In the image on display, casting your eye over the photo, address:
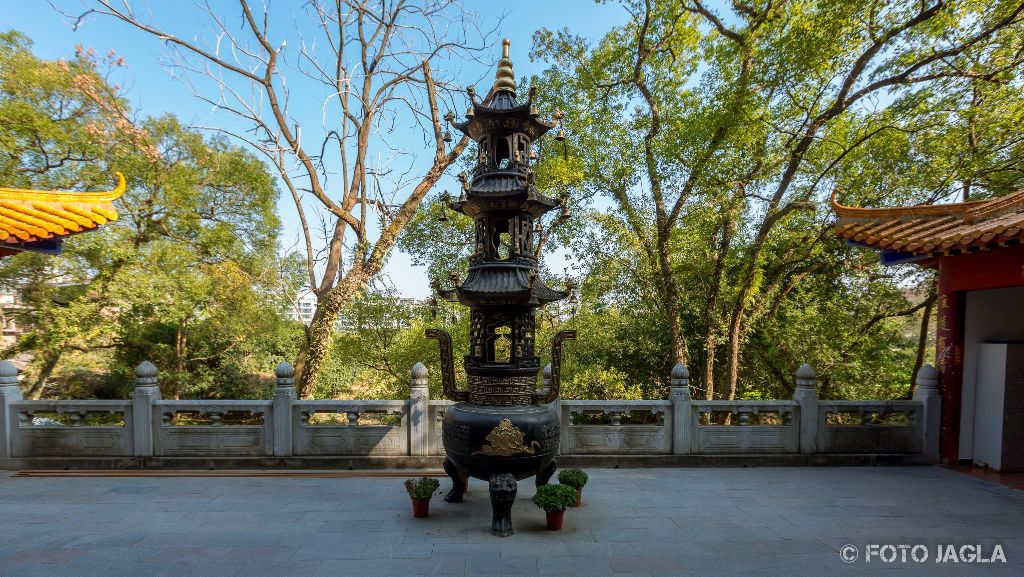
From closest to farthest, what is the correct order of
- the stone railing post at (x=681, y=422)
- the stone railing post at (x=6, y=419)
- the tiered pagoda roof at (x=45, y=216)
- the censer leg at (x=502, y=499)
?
the censer leg at (x=502, y=499)
the tiered pagoda roof at (x=45, y=216)
the stone railing post at (x=6, y=419)
the stone railing post at (x=681, y=422)

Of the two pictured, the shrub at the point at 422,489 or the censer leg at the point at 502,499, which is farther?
the shrub at the point at 422,489

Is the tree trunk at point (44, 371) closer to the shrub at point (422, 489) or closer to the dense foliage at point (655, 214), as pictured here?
the dense foliage at point (655, 214)

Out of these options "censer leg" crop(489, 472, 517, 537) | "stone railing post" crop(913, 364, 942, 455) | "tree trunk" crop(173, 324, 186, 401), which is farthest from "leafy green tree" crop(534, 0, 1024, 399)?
"tree trunk" crop(173, 324, 186, 401)

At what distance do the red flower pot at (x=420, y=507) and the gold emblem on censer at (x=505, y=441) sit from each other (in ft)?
3.10

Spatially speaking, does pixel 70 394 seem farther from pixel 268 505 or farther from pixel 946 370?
pixel 946 370

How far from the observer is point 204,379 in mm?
14891

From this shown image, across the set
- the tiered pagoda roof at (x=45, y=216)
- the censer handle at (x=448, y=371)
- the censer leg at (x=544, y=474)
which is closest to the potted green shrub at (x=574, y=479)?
the censer leg at (x=544, y=474)

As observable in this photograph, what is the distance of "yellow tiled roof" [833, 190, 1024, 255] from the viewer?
18.0 feet

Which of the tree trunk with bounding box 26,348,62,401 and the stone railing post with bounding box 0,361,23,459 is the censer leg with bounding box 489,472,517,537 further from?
the tree trunk with bounding box 26,348,62,401

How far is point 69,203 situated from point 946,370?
1254 centimetres

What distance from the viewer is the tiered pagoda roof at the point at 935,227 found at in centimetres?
548

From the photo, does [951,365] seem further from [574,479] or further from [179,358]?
[179,358]

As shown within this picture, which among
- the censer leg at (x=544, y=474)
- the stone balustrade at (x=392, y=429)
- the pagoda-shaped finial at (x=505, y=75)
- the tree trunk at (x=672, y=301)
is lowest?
the censer leg at (x=544, y=474)

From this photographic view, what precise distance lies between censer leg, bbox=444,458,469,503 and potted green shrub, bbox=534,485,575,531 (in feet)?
3.52
